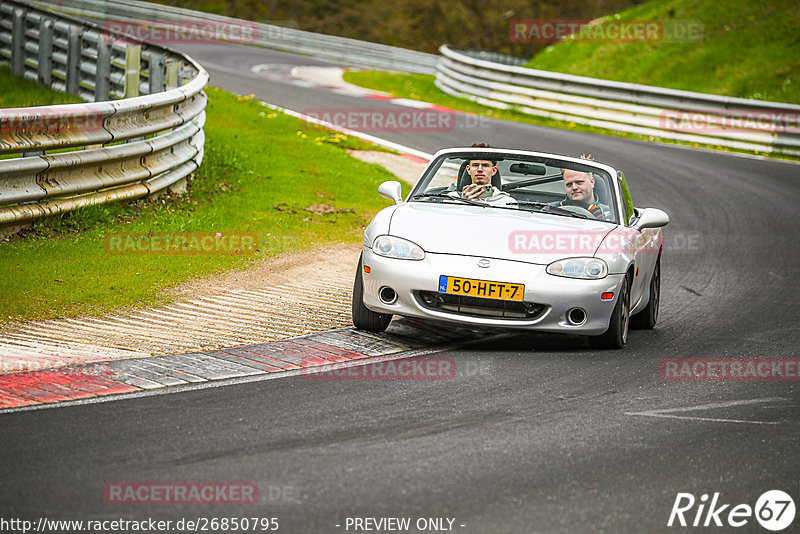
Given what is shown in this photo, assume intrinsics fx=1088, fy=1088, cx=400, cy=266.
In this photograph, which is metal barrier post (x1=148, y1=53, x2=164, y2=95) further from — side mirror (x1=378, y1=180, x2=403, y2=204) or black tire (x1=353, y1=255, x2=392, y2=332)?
black tire (x1=353, y1=255, x2=392, y2=332)

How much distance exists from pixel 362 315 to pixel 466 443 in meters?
2.56

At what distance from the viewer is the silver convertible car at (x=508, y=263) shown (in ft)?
23.4

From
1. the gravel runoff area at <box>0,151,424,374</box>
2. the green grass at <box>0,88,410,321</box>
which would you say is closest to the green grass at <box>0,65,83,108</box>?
the green grass at <box>0,88,410,321</box>

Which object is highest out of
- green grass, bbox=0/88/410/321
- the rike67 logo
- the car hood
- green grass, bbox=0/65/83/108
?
Answer: the car hood

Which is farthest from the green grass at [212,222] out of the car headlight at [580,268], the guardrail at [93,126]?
the car headlight at [580,268]

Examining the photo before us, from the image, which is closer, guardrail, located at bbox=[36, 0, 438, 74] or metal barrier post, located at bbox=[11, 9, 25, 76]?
metal barrier post, located at bbox=[11, 9, 25, 76]

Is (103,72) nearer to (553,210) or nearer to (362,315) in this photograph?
(362,315)

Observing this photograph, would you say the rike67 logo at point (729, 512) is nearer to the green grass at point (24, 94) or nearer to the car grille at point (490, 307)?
the car grille at point (490, 307)

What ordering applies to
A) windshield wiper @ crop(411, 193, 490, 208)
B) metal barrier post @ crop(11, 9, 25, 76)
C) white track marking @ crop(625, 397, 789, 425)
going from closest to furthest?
white track marking @ crop(625, 397, 789, 425), windshield wiper @ crop(411, 193, 490, 208), metal barrier post @ crop(11, 9, 25, 76)

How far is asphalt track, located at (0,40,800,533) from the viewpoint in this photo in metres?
4.34

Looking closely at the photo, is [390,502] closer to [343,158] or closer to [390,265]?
[390,265]

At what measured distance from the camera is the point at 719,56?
2667 cm

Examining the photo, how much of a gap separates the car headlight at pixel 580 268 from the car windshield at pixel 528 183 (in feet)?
2.92

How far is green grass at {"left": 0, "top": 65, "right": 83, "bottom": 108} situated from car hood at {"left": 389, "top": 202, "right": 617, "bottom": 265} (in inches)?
341
